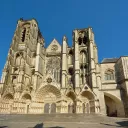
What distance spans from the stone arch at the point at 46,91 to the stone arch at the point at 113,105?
751 cm

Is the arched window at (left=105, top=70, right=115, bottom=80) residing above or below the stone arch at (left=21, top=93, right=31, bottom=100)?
above

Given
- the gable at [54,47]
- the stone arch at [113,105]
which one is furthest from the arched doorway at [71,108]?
the gable at [54,47]

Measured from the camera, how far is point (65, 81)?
23.9 meters

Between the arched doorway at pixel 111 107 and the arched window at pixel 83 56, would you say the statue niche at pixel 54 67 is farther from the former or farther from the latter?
the arched doorway at pixel 111 107

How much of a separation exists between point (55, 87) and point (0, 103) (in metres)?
8.27

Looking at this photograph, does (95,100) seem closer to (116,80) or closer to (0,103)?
(116,80)

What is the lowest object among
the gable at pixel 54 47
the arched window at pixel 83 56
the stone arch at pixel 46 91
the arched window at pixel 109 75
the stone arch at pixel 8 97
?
the stone arch at pixel 8 97

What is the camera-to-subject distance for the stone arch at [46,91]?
2348 cm

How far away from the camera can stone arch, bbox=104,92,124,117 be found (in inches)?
896

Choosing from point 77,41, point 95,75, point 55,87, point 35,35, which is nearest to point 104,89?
point 95,75

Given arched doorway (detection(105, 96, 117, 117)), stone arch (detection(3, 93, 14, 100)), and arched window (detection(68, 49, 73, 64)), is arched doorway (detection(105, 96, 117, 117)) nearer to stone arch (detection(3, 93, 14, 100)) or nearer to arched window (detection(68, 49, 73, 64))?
arched window (detection(68, 49, 73, 64))

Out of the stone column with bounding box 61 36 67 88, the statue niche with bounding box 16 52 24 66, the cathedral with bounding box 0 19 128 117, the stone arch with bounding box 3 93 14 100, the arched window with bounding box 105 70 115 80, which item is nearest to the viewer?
the cathedral with bounding box 0 19 128 117

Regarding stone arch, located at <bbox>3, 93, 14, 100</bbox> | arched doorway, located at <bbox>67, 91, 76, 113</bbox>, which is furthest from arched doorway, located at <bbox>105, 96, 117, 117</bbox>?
stone arch, located at <bbox>3, 93, 14, 100</bbox>

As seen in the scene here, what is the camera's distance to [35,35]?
32.5 metres
